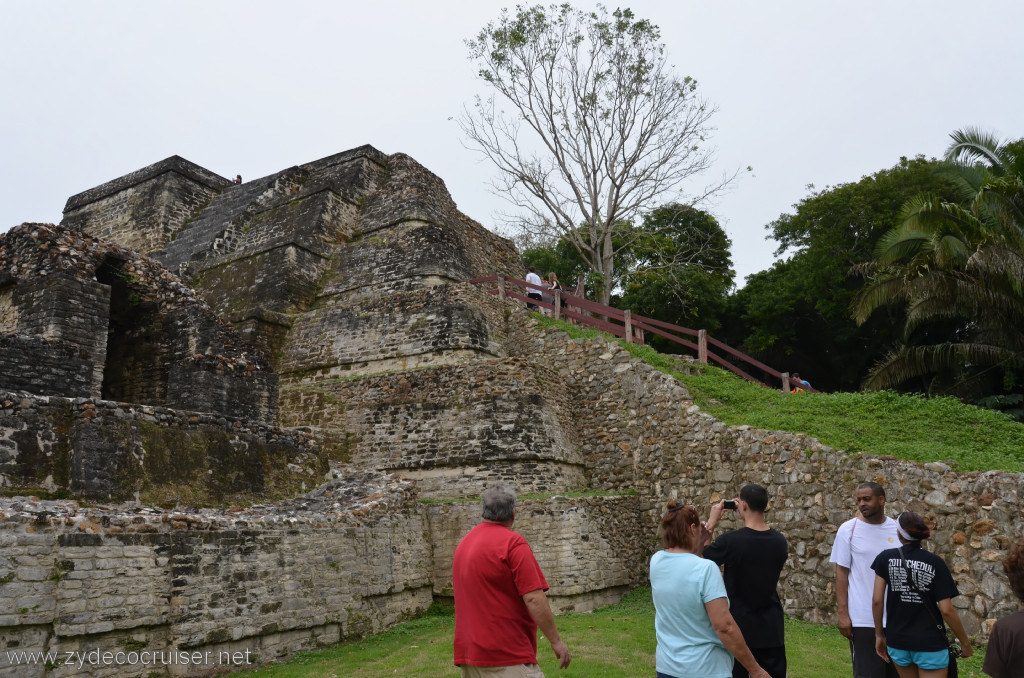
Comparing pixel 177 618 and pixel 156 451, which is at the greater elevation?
pixel 156 451

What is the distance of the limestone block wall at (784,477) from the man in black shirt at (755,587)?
15.7 ft

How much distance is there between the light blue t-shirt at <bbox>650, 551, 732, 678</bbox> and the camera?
3799 mm

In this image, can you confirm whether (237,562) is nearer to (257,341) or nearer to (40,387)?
(40,387)

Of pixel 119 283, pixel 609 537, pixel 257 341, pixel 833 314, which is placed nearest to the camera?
pixel 609 537

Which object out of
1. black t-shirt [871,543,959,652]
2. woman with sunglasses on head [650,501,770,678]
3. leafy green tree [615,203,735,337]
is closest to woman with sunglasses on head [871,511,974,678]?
black t-shirt [871,543,959,652]

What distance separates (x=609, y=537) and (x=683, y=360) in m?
4.49

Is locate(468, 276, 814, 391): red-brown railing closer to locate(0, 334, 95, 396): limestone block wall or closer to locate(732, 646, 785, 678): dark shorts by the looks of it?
locate(0, 334, 95, 396): limestone block wall

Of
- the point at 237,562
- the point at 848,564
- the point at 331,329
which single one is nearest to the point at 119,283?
the point at 331,329

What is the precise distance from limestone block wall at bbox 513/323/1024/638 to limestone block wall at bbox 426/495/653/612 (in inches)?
44.1

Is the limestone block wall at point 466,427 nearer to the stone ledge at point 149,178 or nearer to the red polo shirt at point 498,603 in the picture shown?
the red polo shirt at point 498,603

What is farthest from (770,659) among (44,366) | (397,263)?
(397,263)

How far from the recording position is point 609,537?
1189 cm

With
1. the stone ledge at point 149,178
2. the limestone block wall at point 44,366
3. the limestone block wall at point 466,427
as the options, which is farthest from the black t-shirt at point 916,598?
the stone ledge at point 149,178

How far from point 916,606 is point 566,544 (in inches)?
271
